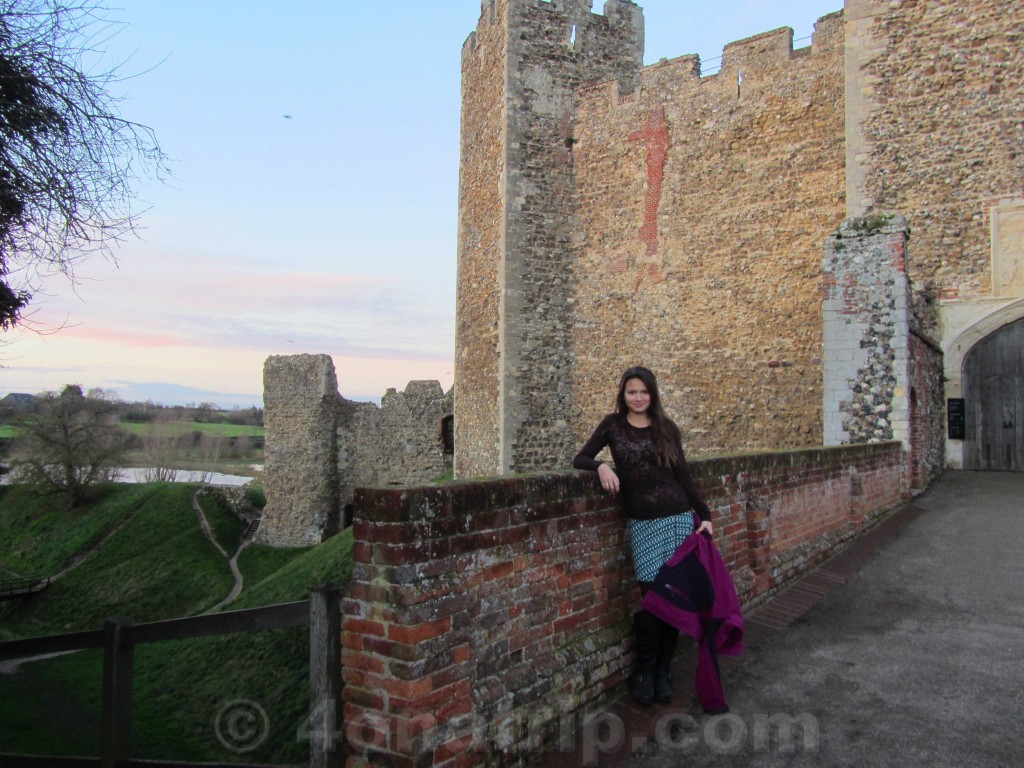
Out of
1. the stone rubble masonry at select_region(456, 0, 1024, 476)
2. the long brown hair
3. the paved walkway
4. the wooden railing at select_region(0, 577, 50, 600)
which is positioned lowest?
the wooden railing at select_region(0, 577, 50, 600)

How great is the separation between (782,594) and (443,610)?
3591 millimetres

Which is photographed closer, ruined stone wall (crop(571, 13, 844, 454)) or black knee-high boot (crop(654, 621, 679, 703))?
black knee-high boot (crop(654, 621, 679, 703))

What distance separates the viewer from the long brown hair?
3650 millimetres

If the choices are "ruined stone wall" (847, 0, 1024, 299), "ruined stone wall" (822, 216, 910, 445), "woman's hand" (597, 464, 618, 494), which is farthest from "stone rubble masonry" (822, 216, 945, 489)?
"woman's hand" (597, 464, 618, 494)

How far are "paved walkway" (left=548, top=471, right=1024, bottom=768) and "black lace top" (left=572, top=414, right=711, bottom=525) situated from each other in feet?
3.00

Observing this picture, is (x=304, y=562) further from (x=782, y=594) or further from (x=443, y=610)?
(x=443, y=610)

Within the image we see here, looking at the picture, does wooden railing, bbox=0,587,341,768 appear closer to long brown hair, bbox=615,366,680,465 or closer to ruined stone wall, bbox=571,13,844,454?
long brown hair, bbox=615,366,680,465

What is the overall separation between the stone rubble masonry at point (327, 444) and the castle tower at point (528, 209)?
6.44m

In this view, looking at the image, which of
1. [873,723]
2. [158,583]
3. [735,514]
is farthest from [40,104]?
[158,583]

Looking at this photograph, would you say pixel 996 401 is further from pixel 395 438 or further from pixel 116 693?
pixel 395 438

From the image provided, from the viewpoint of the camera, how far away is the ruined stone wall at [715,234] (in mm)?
13383

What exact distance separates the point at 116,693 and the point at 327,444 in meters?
20.5

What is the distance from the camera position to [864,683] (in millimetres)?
3811

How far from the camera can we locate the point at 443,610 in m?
2.65
